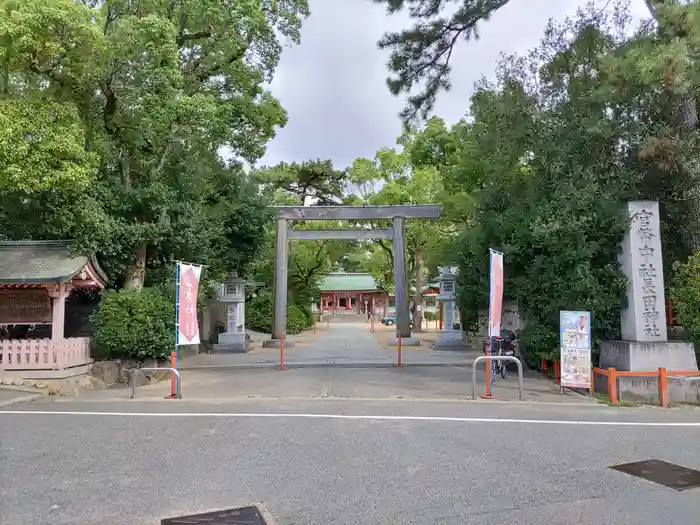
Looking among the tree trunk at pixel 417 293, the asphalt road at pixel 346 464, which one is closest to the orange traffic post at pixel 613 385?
the asphalt road at pixel 346 464

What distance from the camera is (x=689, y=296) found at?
1058 cm

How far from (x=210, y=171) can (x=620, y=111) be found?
11551 millimetres

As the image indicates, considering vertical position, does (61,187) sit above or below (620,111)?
below

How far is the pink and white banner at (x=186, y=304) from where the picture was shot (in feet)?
35.4

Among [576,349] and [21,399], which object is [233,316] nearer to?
[21,399]

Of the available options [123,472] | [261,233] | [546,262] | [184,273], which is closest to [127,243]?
[184,273]

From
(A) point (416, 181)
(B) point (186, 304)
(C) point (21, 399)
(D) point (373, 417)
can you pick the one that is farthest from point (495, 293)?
(A) point (416, 181)

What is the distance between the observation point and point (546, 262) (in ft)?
40.0

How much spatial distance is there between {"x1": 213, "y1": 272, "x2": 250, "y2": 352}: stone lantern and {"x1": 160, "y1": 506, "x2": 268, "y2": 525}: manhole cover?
16.9 metres

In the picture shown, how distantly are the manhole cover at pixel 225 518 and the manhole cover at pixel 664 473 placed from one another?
3704mm

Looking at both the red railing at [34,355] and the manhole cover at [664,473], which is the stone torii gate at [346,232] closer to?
the red railing at [34,355]

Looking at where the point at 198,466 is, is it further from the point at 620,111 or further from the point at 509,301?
the point at 509,301

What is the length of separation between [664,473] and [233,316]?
703 inches

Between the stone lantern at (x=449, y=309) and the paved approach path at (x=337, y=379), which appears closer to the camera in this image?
the paved approach path at (x=337, y=379)
